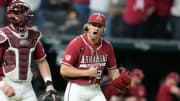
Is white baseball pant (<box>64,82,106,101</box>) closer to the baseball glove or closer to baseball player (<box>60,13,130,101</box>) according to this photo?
baseball player (<box>60,13,130,101</box>)

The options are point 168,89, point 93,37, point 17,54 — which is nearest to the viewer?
point 17,54

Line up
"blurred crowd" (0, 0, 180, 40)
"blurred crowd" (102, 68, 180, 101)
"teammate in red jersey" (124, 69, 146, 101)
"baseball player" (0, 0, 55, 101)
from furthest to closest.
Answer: "teammate in red jersey" (124, 69, 146, 101) < "blurred crowd" (102, 68, 180, 101) < "blurred crowd" (0, 0, 180, 40) < "baseball player" (0, 0, 55, 101)

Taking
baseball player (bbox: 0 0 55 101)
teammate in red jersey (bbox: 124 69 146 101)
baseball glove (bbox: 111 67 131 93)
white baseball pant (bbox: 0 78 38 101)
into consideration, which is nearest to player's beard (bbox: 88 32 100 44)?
baseball glove (bbox: 111 67 131 93)

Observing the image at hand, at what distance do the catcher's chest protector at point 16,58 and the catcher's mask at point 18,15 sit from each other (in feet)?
0.39

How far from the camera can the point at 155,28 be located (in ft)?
36.2

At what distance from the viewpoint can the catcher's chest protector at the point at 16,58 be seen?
607 centimetres

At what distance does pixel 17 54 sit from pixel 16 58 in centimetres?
4

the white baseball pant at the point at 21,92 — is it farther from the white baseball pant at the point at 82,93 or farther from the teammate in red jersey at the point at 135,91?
the teammate in red jersey at the point at 135,91

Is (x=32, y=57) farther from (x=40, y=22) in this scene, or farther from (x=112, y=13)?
(x=112, y=13)

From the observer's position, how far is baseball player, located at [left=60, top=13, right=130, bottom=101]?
6402 millimetres

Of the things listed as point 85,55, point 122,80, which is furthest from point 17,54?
point 122,80

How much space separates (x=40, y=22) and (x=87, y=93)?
392cm

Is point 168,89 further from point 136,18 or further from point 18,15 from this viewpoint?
point 18,15

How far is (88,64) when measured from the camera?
653 cm
